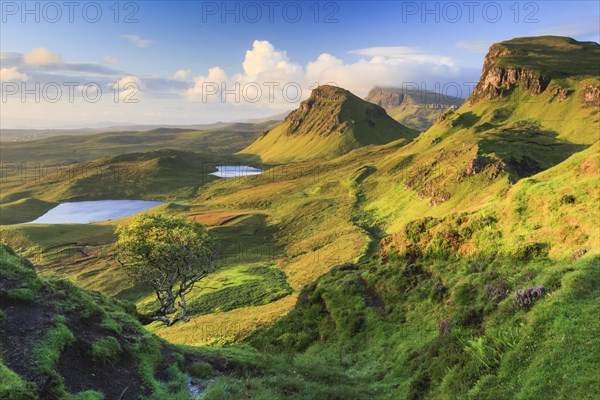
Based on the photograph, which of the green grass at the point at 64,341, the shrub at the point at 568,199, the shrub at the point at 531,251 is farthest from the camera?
the shrub at the point at 568,199

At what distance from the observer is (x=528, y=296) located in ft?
57.3

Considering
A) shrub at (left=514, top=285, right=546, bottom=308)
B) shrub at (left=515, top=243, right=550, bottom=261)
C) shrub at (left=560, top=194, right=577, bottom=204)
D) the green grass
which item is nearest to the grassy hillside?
the green grass

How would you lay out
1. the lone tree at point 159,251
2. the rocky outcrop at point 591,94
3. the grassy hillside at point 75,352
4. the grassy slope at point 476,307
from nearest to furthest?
the grassy slope at point 476,307
the grassy hillside at point 75,352
the lone tree at point 159,251
the rocky outcrop at point 591,94

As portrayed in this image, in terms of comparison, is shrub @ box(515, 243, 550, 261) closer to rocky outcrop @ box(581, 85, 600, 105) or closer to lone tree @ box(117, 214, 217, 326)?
lone tree @ box(117, 214, 217, 326)

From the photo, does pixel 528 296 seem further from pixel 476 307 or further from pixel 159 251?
pixel 159 251

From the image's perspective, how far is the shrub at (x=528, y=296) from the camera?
56.4 feet

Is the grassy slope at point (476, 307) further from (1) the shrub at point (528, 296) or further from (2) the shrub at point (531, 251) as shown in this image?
(1) the shrub at point (528, 296)

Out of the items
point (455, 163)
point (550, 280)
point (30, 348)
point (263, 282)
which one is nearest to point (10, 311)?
point (30, 348)

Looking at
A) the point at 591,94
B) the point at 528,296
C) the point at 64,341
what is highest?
the point at 591,94

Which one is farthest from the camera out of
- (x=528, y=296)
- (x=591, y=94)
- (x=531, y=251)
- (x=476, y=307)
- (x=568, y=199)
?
(x=591, y=94)

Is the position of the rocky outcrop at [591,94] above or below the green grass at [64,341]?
above

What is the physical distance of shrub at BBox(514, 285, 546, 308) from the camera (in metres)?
17.2

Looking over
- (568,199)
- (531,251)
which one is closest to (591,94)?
(568,199)

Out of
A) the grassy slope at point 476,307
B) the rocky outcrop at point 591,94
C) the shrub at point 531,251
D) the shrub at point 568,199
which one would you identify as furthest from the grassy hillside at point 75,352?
the rocky outcrop at point 591,94
